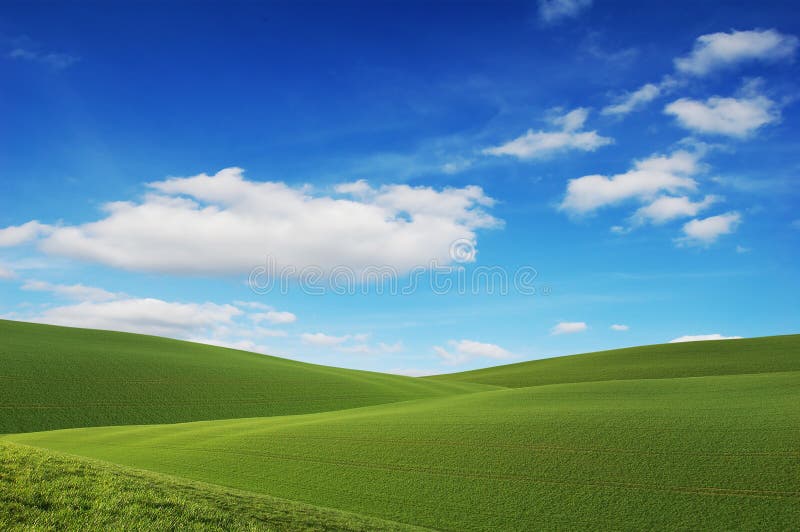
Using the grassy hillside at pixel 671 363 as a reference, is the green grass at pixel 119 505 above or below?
below

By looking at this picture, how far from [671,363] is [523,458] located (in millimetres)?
48577

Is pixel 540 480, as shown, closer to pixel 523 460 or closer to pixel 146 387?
pixel 523 460

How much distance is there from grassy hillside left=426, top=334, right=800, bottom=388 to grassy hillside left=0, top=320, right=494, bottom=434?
15.7m

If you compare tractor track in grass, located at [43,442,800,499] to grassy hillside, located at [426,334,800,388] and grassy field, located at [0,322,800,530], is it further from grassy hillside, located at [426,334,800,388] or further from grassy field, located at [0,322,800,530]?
grassy hillside, located at [426,334,800,388]

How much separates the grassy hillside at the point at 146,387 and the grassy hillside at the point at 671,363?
618 inches

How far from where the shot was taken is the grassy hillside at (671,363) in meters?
53.2

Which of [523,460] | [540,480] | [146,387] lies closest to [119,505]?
[540,480]

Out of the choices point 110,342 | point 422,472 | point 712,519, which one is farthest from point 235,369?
point 712,519

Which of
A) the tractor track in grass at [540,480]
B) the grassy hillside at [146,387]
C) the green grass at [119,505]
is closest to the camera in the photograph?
the green grass at [119,505]

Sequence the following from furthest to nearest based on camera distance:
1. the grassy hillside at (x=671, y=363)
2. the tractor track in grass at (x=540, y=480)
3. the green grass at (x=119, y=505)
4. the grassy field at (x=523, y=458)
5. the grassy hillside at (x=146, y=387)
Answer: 1. the grassy hillside at (x=671, y=363)
2. the grassy hillside at (x=146, y=387)
3. the tractor track in grass at (x=540, y=480)
4. the grassy field at (x=523, y=458)
5. the green grass at (x=119, y=505)

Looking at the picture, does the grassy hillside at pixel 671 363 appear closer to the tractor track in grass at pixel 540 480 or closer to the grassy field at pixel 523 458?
the grassy field at pixel 523 458

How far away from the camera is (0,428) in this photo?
2764cm

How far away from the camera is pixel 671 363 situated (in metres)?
58.1

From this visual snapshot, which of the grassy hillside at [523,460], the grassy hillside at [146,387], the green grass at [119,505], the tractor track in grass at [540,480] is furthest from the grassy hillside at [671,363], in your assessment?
the green grass at [119,505]
